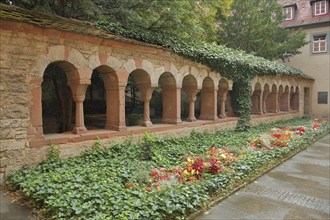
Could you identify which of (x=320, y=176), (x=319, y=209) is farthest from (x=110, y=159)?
(x=320, y=176)

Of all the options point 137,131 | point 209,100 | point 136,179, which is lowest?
point 136,179

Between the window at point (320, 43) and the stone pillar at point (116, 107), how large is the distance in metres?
16.8

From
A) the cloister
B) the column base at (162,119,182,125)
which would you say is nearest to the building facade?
the cloister

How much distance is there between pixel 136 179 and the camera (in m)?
4.09

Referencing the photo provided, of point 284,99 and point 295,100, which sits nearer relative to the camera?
point 284,99

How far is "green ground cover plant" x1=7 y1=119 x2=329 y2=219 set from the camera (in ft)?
10.2

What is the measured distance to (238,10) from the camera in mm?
14516

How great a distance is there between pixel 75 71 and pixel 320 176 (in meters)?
5.05

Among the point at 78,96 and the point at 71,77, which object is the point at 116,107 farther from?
the point at 71,77

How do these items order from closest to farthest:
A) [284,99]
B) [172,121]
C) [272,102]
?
[172,121]
[272,102]
[284,99]

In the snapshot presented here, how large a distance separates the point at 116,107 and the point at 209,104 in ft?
12.5

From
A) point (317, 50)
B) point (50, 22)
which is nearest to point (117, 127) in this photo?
point (50, 22)

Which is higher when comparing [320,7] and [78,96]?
[320,7]

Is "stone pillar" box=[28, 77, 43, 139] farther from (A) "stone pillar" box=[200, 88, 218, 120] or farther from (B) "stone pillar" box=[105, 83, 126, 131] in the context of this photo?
(A) "stone pillar" box=[200, 88, 218, 120]
